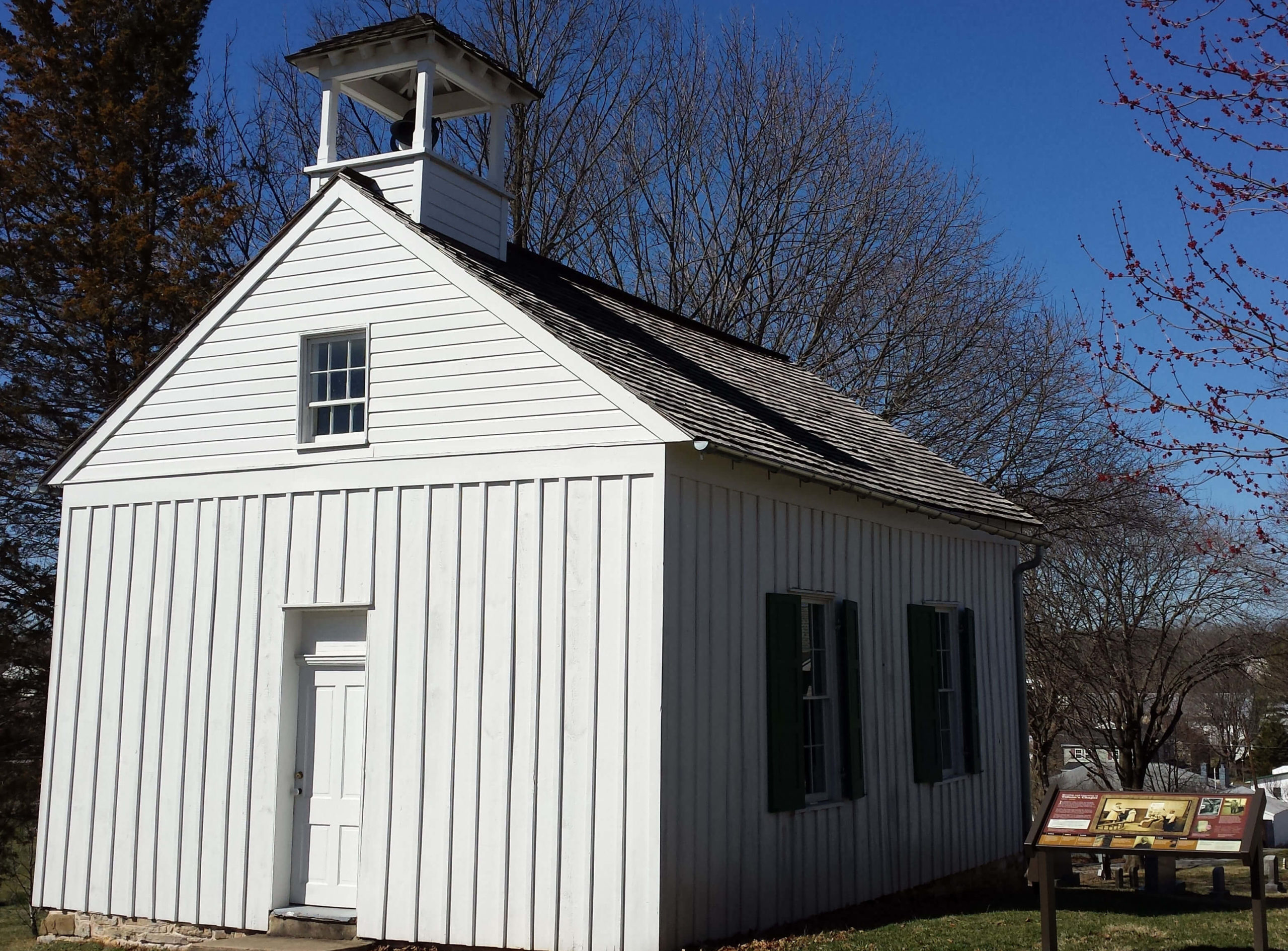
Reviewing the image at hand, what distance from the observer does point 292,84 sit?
26.1 meters

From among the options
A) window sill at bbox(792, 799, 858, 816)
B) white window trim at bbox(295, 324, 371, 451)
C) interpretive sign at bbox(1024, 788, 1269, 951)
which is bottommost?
window sill at bbox(792, 799, 858, 816)

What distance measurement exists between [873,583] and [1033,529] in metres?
4.32

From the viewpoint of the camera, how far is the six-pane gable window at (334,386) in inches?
419

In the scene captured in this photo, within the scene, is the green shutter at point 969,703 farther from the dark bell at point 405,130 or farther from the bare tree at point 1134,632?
the bare tree at point 1134,632

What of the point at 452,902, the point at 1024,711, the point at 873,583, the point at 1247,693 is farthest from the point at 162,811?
the point at 1247,693

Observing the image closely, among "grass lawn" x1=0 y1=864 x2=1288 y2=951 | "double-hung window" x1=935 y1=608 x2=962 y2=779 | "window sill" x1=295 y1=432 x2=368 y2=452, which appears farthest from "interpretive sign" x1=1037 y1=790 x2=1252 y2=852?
"window sill" x1=295 y1=432 x2=368 y2=452

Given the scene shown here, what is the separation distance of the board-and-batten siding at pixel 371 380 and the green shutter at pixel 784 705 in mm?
2205

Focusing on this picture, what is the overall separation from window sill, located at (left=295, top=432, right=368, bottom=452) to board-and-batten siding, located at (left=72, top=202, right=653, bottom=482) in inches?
3.0

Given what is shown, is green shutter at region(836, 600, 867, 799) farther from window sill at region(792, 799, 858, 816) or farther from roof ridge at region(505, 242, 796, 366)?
roof ridge at region(505, 242, 796, 366)

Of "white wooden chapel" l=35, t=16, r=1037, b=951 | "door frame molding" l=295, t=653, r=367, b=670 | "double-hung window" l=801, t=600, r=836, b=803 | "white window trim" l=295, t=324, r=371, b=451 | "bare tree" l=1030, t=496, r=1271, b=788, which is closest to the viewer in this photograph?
"white wooden chapel" l=35, t=16, r=1037, b=951

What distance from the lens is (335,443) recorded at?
1045 cm

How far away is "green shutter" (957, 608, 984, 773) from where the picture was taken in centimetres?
1353

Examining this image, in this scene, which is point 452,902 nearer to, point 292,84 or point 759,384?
point 759,384

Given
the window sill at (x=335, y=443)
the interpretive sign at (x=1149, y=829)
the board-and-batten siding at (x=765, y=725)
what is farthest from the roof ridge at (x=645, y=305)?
the interpretive sign at (x=1149, y=829)
